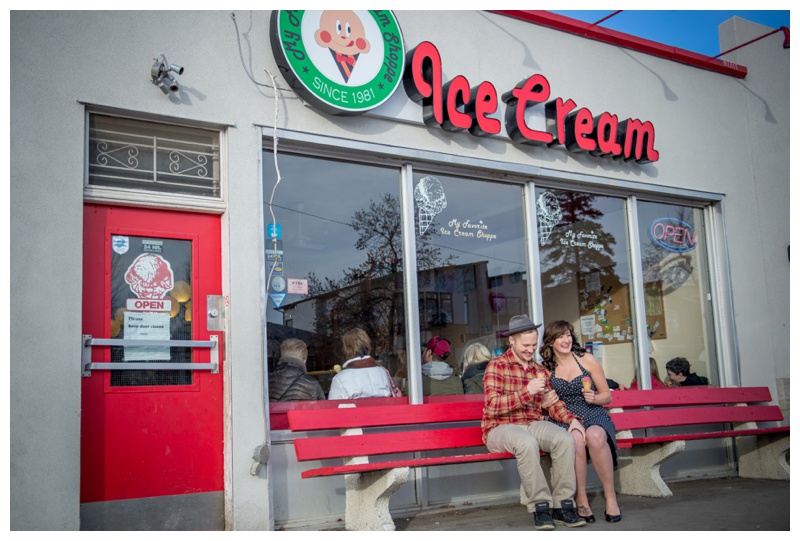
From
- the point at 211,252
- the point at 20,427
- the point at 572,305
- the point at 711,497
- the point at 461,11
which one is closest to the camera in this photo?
the point at 20,427

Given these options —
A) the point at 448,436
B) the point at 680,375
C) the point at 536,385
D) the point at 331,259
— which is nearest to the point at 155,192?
the point at 331,259

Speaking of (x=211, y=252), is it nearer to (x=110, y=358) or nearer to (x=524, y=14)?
(x=110, y=358)

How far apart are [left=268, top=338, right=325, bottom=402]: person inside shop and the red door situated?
0.50 meters

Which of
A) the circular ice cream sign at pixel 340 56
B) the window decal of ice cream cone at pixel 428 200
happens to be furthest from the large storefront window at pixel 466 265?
the circular ice cream sign at pixel 340 56

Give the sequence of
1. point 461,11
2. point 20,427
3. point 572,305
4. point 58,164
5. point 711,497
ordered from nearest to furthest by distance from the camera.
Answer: point 20,427 < point 58,164 < point 711,497 < point 461,11 < point 572,305

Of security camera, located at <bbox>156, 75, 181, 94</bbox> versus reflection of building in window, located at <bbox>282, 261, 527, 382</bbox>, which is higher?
security camera, located at <bbox>156, 75, 181, 94</bbox>

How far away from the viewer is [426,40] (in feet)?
24.6

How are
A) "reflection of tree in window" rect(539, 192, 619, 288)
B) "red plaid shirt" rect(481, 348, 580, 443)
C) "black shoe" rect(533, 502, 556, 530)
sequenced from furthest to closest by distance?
"reflection of tree in window" rect(539, 192, 619, 288) → "red plaid shirt" rect(481, 348, 580, 443) → "black shoe" rect(533, 502, 556, 530)

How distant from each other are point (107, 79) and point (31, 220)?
118 centimetres

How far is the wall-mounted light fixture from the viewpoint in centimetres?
600

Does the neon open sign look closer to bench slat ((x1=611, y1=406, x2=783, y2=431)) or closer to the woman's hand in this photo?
bench slat ((x1=611, y1=406, x2=783, y2=431))

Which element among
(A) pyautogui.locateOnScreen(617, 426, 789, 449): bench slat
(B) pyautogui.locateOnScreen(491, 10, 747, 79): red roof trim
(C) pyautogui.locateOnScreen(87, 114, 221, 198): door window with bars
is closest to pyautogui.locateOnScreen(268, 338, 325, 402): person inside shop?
(C) pyautogui.locateOnScreen(87, 114, 221, 198): door window with bars
